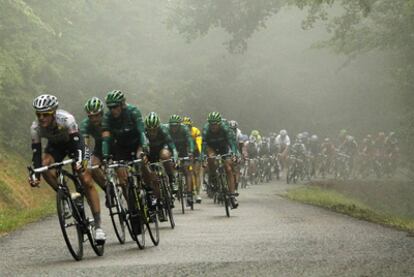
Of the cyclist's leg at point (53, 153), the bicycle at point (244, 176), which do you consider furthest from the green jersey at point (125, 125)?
the bicycle at point (244, 176)

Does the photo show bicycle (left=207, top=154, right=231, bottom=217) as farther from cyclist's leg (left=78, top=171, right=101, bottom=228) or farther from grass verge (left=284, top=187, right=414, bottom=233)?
cyclist's leg (left=78, top=171, right=101, bottom=228)

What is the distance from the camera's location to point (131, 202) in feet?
34.6

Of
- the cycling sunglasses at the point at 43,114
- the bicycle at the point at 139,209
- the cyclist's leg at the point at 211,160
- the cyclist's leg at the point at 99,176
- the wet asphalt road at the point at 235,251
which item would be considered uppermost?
the cycling sunglasses at the point at 43,114

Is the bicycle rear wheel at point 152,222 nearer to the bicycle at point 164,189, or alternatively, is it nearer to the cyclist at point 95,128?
the cyclist at point 95,128

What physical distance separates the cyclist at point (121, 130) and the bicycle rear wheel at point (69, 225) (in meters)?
1.50

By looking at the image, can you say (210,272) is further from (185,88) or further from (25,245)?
(185,88)

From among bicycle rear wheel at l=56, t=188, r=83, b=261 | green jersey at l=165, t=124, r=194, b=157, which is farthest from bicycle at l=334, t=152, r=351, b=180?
bicycle rear wheel at l=56, t=188, r=83, b=261

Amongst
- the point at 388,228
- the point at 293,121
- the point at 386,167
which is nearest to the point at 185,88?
the point at 293,121

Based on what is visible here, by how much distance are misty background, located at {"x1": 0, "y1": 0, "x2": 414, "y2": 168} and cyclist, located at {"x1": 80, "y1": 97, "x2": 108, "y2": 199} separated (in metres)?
8.64

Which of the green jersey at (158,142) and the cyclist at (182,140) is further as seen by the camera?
the cyclist at (182,140)

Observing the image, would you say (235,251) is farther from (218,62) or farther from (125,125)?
(218,62)

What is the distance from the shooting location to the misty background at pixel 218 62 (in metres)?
24.9

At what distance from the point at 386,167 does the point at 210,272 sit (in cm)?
3104

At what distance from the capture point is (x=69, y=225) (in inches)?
360
